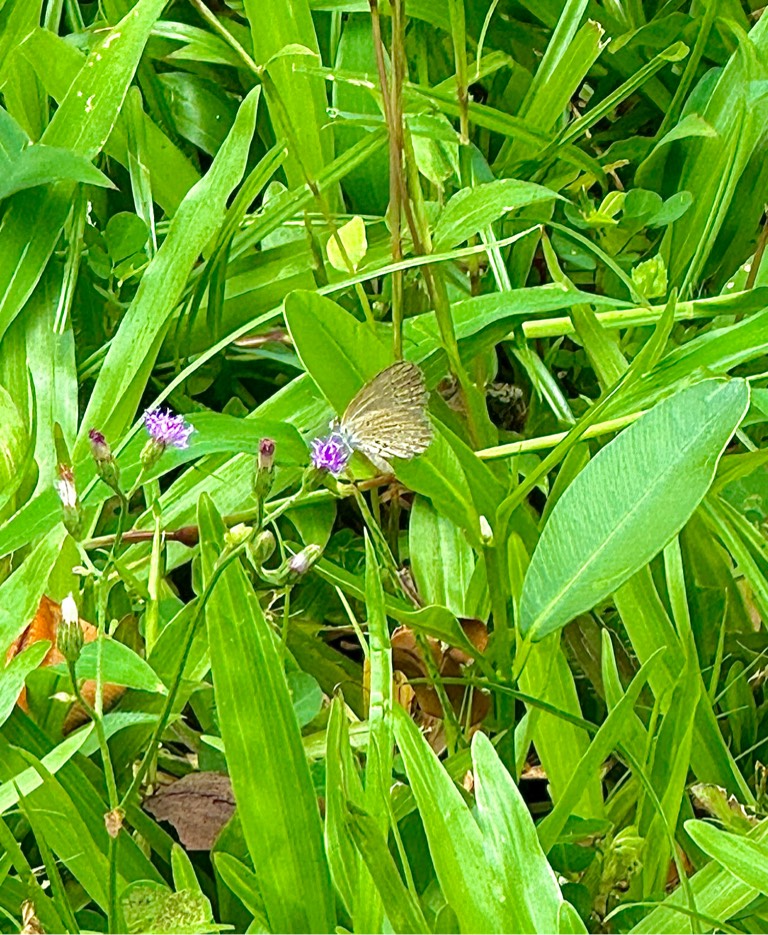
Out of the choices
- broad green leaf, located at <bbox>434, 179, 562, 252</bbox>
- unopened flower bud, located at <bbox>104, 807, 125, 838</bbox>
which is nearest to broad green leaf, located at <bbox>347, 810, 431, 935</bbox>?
unopened flower bud, located at <bbox>104, 807, 125, 838</bbox>

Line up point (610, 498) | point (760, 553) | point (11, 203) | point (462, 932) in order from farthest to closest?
point (11, 203) < point (760, 553) < point (610, 498) < point (462, 932)

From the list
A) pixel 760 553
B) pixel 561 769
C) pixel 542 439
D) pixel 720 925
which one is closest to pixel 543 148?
pixel 542 439

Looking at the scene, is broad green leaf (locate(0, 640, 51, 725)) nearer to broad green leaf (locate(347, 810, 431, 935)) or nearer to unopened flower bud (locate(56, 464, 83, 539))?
unopened flower bud (locate(56, 464, 83, 539))

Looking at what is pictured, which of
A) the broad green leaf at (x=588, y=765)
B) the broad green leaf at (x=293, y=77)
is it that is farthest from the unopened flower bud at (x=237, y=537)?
the broad green leaf at (x=293, y=77)

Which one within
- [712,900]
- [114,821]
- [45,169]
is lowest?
[712,900]

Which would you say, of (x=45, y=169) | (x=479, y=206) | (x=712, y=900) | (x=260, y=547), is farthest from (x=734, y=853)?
(x=45, y=169)

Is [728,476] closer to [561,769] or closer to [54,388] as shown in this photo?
[561,769]

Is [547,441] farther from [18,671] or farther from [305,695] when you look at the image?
[18,671]
